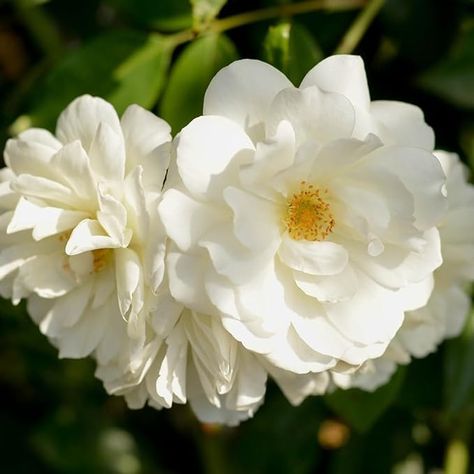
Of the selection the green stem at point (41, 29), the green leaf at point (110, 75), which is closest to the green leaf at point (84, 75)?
the green leaf at point (110, 75)

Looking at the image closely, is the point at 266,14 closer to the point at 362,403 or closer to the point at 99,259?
the point at 99,259

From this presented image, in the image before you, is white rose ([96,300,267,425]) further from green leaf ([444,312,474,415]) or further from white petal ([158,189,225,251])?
green leaf ([444,312,474,415])

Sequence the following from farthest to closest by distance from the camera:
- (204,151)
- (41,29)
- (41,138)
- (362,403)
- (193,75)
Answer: (41,29), (362,403), (193,75), (41,138), (204,151)

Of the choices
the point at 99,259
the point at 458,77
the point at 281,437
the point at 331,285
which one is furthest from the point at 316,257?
the point at 281,437

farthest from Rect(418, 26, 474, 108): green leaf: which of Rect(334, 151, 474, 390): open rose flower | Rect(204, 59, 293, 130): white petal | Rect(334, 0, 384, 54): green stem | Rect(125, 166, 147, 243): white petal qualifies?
Rect(125, 166, 147, 243): white petal

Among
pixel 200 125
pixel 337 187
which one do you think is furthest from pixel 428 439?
pixel 200 125

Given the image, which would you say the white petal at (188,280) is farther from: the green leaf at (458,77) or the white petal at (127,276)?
the green leaf at (458,77)

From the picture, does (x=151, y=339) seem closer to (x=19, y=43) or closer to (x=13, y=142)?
(x=13, y=142)
